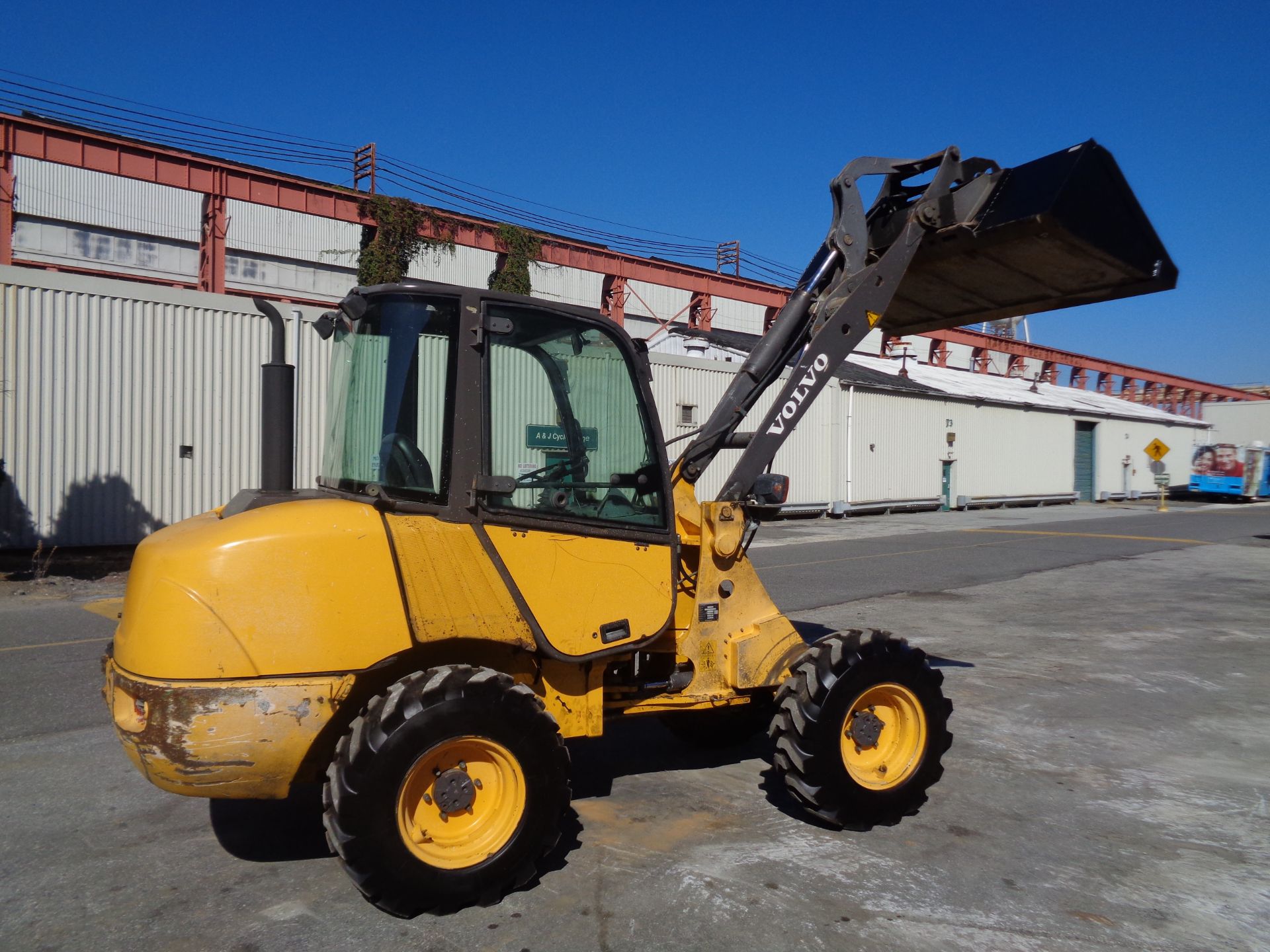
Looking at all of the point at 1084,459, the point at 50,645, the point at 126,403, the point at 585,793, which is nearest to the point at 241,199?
Result: the point at 126,403

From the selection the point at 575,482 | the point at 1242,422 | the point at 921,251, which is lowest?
the point at 575,482

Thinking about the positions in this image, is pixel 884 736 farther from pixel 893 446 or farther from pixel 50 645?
pixel 893 446

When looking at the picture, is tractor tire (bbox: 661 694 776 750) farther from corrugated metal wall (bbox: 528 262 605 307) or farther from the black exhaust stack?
corrugated metal wall (bbox: 528 262 605 307)

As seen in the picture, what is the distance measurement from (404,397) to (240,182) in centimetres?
2153

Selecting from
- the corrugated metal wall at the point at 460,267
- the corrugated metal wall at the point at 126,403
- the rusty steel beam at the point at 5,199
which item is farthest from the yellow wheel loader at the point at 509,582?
the corrugated metal wall at the point at 460,267

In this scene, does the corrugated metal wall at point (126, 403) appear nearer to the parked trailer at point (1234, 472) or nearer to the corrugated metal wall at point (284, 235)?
the corrugated metal wall at point (284, 235)

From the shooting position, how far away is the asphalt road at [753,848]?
11.5ft

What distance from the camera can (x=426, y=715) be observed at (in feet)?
11.1

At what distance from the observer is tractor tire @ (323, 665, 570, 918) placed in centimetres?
331

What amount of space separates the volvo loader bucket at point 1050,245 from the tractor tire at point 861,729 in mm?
2148

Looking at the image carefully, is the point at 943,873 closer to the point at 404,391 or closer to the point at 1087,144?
the point at 404,391

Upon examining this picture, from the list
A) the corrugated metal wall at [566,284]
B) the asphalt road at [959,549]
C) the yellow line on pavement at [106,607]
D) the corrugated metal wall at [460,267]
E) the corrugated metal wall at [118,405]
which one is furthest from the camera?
the corrugated metal wall at [566,284]

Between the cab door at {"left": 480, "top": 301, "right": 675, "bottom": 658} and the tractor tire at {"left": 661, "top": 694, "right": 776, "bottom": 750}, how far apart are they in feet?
5.52

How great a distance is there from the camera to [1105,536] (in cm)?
2267
